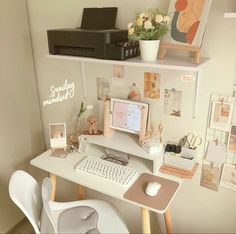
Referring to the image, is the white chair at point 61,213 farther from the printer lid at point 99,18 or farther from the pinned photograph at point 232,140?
the printer lid at point 99,18

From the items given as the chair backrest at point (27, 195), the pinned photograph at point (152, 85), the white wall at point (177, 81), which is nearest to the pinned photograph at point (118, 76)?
the white wall at point (177, 81)

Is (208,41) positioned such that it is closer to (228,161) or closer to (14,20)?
(228,161)

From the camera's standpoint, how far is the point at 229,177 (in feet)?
4.99

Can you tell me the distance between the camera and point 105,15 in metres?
1.57

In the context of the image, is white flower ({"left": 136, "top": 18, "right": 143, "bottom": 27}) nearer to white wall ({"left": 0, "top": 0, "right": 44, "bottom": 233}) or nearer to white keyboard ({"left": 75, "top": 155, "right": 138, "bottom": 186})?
white keyboard ({"left": 75, "top": 155, "right": 138, "bottom": 186})

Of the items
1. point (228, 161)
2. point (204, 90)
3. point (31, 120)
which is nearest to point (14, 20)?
point (31, 120)

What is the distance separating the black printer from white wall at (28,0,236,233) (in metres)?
0.07

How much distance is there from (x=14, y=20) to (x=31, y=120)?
2.47 feet

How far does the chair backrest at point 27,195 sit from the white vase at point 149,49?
90cm

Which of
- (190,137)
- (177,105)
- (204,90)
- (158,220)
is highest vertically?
(204,90)

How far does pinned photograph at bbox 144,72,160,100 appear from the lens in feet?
5.18

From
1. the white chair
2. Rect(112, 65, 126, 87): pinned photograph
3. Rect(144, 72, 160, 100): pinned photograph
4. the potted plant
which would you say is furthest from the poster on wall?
the white chair

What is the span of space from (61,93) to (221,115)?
1.18 meters

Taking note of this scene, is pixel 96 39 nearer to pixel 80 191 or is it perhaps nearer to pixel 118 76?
pixel 118 76
